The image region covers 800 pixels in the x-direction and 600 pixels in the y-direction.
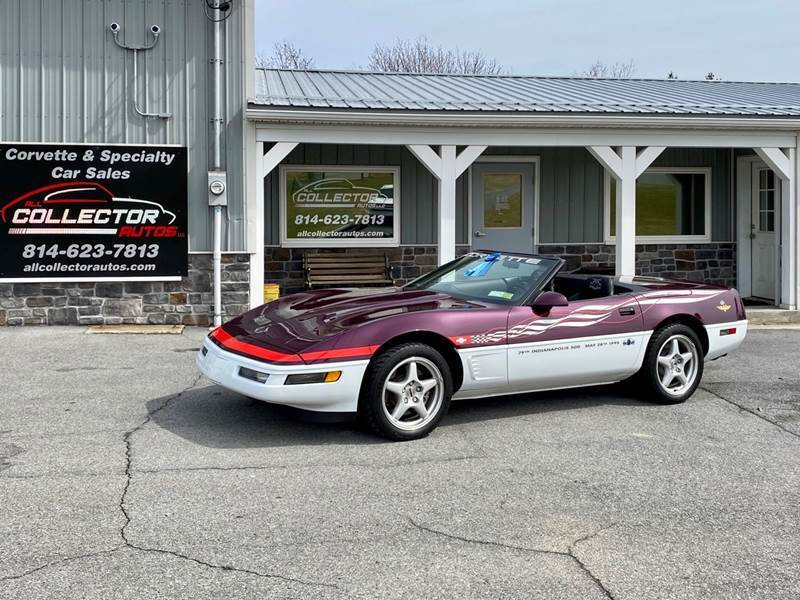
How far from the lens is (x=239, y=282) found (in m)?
11.6

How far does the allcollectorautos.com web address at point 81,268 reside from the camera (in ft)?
36.7

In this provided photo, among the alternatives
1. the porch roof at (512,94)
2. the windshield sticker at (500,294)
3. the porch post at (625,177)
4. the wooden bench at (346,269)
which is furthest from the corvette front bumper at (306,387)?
the wooden bench at (346,269)

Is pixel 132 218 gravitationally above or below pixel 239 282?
above

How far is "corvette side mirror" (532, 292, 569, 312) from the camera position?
655cm

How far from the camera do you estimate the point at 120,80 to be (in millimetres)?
11320

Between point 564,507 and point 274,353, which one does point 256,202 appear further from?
point 564,507

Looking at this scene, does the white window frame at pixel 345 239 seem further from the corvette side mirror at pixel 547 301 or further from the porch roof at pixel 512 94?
the corvette side mirror at pixel 547 301

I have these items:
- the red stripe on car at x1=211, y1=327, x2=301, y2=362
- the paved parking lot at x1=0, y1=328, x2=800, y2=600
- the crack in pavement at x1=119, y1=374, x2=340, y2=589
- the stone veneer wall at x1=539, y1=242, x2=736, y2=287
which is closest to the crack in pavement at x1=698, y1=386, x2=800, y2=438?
the paved parking lot at x1=0, y1=328, x2=800, y2=600

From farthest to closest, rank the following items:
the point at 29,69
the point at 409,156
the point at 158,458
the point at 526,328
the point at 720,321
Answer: the point at 409,156, the point at 29,69, the point at 720,321, the point at 526,328, the point at 158,458

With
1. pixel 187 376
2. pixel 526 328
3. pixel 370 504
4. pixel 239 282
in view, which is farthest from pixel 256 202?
pixel 370 504

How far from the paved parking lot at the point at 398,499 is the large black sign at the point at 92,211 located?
3.86m

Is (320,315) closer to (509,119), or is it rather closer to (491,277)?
(491,277)

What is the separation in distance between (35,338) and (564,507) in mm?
7542

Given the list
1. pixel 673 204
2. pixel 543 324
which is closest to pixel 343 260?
pixel 673 204
